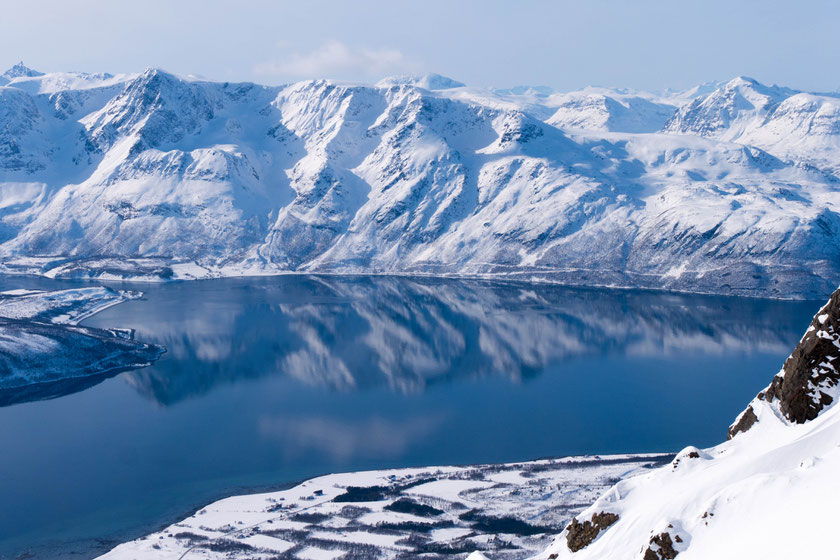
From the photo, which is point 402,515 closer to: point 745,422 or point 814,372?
point 745,422

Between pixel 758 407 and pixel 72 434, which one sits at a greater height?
pixel 758 407

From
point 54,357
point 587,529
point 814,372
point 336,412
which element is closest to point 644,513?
point 587,529

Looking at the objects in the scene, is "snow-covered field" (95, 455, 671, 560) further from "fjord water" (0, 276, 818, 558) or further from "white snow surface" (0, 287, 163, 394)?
"white snow surface" (0, 287, 163, 394)

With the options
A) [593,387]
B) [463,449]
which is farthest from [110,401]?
[593,387]

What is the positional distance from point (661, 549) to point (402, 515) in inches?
2279

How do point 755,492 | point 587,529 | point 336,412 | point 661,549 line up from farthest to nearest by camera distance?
point 336,412
point 587,529
point 661,549
point 755,492

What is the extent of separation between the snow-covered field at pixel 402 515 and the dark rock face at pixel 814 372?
4176 centimetres

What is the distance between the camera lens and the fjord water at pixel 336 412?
101750 mm

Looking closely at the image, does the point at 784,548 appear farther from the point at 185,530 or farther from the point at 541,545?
the point at 185,530

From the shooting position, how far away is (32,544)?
86.4 m

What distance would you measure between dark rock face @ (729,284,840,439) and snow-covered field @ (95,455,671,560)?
1644 inches

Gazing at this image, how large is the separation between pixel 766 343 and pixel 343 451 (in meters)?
122

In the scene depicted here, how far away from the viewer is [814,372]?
129 feet

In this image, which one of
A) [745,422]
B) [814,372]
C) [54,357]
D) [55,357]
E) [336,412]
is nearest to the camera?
[814,372]
